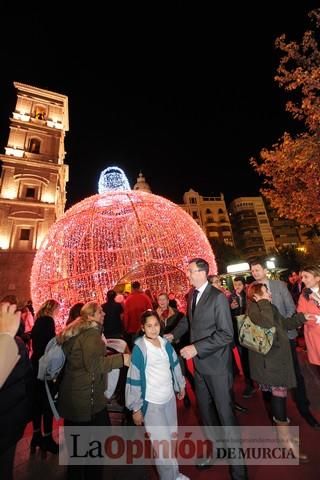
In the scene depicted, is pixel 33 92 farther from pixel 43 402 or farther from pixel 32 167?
pixel 43 402

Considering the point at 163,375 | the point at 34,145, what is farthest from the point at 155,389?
the point at 34,145

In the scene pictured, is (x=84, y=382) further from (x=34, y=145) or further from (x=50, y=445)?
(x=34, y=145)

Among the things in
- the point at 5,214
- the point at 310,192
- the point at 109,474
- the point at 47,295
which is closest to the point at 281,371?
the point at 109,474

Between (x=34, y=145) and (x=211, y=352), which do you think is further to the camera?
(x=34, y=145)

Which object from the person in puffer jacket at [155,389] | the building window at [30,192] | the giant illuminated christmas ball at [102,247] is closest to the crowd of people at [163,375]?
the person in puffer jacket at [155,389]

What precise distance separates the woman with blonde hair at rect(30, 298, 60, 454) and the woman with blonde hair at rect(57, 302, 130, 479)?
108 cm

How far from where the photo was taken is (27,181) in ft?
70.8

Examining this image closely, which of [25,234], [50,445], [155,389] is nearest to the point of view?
[155,389]

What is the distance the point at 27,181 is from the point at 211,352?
24.1 m

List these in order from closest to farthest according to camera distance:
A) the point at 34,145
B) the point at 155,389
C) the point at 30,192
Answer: the point at 155,389 < the point at 30,192 < the point at 34,145

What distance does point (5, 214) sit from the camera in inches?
783

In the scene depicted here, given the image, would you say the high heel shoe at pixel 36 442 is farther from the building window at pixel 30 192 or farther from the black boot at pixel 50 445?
the building window at pixel 30 192

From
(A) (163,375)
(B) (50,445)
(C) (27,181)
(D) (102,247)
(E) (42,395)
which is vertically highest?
(C) (27,181)

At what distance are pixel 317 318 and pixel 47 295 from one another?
813 cm
